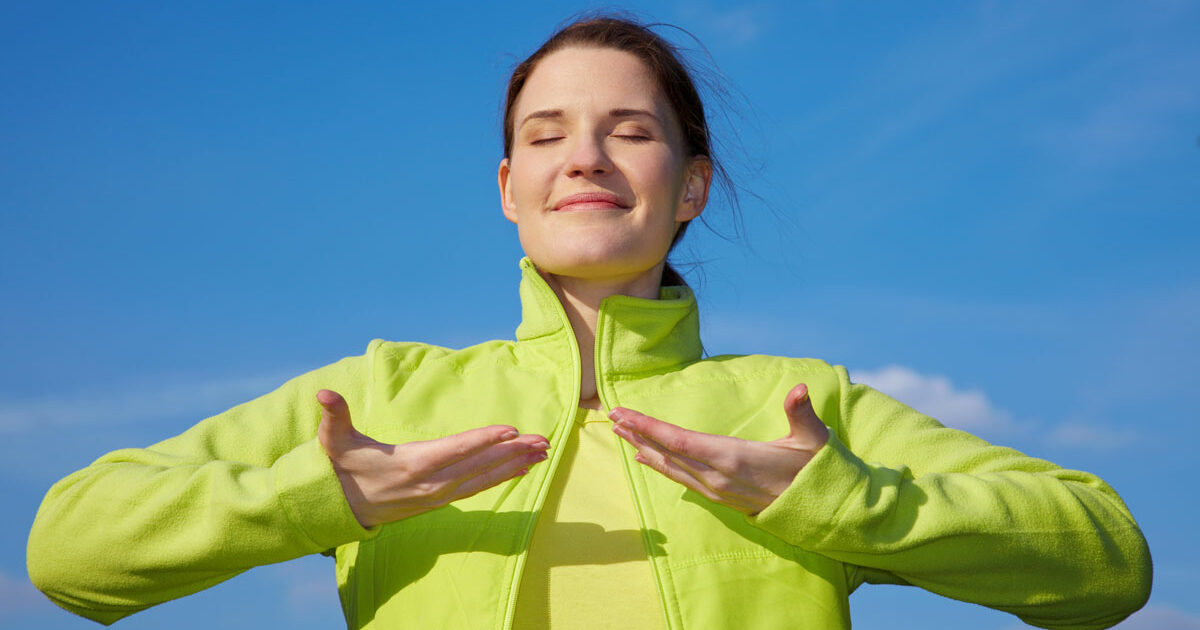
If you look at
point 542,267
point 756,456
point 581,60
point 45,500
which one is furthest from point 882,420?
point 45,500

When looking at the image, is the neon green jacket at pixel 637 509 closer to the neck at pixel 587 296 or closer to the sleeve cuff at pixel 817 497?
the sleeve cuff at pixel 817 497

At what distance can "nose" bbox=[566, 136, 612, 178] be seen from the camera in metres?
3.51

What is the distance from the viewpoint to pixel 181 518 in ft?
9.76

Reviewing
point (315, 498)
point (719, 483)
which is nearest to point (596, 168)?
point (719, 483)

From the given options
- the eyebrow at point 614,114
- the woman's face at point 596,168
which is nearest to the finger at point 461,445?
the woman's face at point 596,168

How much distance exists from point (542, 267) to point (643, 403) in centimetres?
56

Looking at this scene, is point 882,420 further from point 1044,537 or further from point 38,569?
point 38,569

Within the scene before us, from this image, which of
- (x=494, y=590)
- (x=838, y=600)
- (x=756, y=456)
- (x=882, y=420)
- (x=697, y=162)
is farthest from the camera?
(x=697, y=162)

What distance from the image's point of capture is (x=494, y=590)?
2951mm

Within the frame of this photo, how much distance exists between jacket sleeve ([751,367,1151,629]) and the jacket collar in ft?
1.83

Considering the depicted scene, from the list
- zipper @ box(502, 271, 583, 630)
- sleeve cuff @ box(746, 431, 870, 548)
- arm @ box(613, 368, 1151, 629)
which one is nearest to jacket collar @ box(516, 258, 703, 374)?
zipper @ box(502, 271, 583, 630)

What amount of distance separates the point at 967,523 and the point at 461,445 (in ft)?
4.28

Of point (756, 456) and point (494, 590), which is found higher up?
point (756, 456)

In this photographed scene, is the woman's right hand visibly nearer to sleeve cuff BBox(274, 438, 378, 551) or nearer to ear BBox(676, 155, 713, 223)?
sleeve cuff BBox(274, 438, 378, 551)
